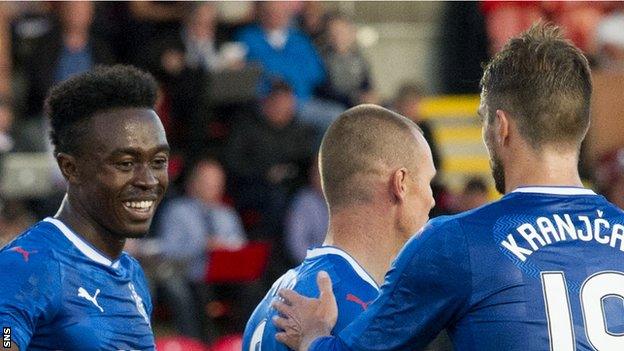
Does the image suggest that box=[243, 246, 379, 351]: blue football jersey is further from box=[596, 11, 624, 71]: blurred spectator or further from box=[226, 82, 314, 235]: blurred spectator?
box=[596, 11, 624, 71]: blurred spectator

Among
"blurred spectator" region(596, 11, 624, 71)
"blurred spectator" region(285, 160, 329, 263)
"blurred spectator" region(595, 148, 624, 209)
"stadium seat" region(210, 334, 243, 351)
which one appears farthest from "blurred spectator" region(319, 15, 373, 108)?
"stadium seat" region(210, 334, 243, 351)

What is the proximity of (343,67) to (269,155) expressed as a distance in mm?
1710

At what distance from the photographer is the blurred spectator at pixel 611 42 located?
14062mm

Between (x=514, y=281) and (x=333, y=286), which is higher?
(x=514, y=281)

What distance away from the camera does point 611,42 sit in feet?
46.3

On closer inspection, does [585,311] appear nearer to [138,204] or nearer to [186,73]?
[138,204]

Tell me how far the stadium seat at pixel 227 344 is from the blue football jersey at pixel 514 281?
6.71 meters

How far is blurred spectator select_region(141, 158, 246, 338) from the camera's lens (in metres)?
10.5

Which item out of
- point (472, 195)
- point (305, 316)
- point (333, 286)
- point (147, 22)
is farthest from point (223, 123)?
point (305, 316)

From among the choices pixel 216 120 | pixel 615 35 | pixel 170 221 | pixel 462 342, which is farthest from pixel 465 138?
pixel 462 342

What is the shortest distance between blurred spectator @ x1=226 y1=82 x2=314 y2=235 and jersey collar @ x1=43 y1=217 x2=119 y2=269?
6.82 meters

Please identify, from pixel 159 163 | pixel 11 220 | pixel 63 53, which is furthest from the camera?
pixel 63 53

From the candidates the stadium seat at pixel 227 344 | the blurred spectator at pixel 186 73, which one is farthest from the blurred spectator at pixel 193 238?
the blurred spectator at pixel 186 73

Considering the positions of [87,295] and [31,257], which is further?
[87,295]
